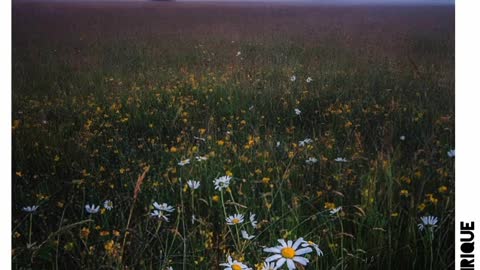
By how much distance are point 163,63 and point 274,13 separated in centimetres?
53

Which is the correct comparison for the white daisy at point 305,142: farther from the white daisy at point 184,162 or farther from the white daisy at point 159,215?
the white daisy at point 159,215

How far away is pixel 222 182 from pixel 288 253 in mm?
417

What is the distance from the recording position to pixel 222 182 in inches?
83.6

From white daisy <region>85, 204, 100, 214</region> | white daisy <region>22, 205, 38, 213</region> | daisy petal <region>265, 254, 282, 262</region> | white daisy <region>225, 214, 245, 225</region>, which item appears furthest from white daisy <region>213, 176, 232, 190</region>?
white daisy <region>22, 205, 38, 213</region>

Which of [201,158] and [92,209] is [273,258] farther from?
[92,209]

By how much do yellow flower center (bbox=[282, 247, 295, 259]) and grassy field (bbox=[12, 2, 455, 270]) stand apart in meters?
0.12

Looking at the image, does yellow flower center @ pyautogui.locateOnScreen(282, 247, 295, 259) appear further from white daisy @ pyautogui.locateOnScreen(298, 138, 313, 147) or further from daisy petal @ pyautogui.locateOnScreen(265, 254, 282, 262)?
white daisy @ pyautogui.locateOnScreen(298, 138, 313, 147)

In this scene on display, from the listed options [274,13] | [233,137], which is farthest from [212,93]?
[274,13]

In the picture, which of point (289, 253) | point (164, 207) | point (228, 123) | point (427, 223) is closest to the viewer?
point (289, 253)

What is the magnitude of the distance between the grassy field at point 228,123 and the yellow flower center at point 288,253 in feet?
0.39

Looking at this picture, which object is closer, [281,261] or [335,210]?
[281,261]

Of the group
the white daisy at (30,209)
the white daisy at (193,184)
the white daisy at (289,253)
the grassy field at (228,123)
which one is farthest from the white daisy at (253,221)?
the white daisy at (30,209)

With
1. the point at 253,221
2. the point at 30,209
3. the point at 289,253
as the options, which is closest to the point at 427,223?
the point at 289,253
